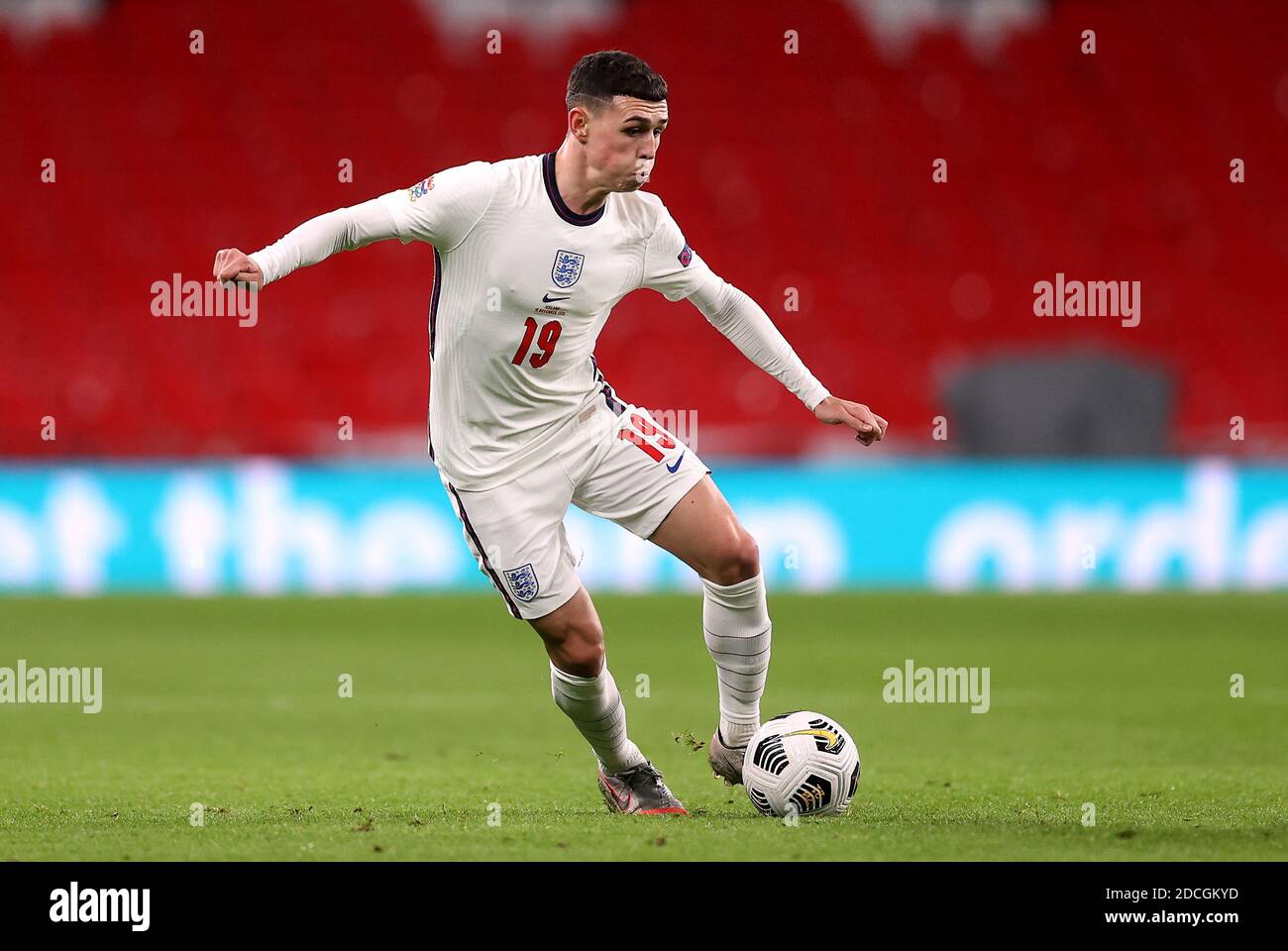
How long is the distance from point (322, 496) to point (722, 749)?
26.9 feet

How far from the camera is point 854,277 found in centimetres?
1786

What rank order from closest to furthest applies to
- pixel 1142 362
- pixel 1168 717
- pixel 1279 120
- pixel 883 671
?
pixel 1168 717, pixel 883 671, pixel 1142 362, pixel 1279 120

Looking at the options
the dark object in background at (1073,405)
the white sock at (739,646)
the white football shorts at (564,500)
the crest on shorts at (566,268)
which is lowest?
the white sock at (739,646)

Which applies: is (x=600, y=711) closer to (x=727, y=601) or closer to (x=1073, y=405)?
(x=727, y=601)

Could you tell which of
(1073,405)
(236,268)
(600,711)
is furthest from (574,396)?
(1073,405)

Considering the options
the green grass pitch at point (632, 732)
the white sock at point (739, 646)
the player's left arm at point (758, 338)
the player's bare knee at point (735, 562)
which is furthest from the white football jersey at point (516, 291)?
the green grass pitch at point (632, 732)

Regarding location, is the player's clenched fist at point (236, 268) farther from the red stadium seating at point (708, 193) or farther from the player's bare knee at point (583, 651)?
the red stadium seating at point (708, 193)

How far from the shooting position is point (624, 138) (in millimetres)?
5242

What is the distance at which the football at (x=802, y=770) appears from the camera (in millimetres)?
5398

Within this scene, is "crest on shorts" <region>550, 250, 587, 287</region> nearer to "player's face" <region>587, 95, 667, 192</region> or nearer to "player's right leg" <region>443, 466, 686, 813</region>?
"player's face" <region>587, 95, 667, 192</region>

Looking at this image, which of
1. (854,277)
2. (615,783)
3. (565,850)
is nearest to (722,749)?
(615,783)

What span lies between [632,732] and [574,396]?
287cm

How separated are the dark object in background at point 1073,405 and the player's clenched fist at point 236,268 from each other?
10.7m
